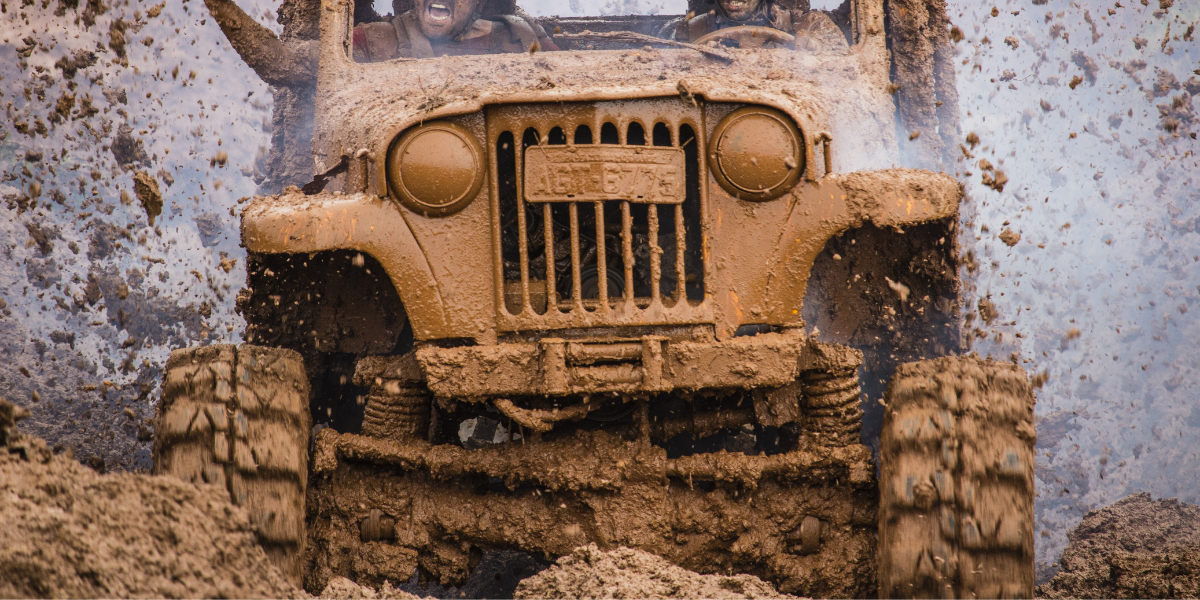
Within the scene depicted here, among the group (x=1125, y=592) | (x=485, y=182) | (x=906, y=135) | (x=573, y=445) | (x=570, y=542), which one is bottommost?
(x=1125, y=592)

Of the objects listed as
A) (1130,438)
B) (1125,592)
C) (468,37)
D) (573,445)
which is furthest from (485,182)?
(1130,438)

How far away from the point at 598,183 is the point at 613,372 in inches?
22.0

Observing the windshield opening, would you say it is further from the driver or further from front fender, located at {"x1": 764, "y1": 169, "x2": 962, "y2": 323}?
front fender, located at {"x1": 764, "y1": 169, "x2": 962, "y2": 323}

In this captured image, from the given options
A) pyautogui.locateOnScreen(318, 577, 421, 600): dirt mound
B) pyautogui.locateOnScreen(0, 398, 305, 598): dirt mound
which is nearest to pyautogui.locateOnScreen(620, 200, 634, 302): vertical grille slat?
pyautogui.locateOnScreen(318, 577, 421, 600): dirt mound

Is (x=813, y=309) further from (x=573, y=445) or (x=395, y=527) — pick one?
(x=395, y=527)

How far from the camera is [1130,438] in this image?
6.86m

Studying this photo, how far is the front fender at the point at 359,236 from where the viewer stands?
275 centimetres

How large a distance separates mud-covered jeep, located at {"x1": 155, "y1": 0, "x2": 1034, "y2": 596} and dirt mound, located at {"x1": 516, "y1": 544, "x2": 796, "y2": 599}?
108 mm

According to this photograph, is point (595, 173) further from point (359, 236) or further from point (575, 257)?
point (359, 236)

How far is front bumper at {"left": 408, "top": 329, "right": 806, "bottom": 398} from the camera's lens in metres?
2.76

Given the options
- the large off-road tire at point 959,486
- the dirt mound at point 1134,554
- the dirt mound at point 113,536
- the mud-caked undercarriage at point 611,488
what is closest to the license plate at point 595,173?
the mud-caked undercarriage at point 611,488

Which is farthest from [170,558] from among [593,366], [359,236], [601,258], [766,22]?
[766,22]

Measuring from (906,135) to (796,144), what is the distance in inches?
53.6

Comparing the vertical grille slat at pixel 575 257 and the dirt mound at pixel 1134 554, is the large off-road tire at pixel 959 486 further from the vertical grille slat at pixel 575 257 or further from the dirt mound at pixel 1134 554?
the vertical grille slat at pixel 575 257
